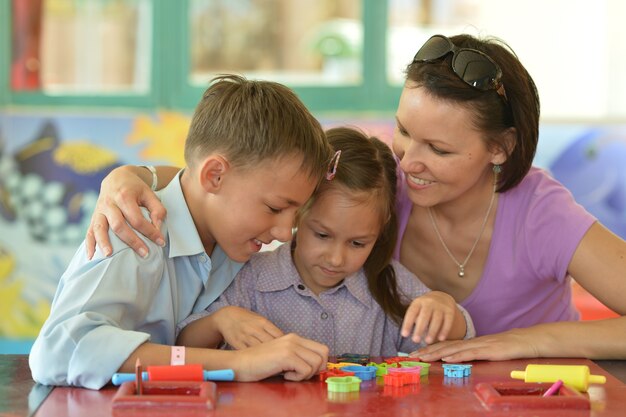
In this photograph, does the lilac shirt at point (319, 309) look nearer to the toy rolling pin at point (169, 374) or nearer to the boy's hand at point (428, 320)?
the boy's hand at point (428, 320)

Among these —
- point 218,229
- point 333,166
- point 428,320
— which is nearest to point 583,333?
point 428,320

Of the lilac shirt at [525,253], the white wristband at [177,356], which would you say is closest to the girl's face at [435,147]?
the lilac shirt at [525,253]

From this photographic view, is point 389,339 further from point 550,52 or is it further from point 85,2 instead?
point 85,2

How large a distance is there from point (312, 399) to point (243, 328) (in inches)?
13.1

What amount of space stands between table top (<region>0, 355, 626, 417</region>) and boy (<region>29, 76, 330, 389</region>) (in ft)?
0.22

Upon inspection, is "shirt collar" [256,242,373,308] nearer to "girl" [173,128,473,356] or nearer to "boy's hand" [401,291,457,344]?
"girl" [173,128,473,356]

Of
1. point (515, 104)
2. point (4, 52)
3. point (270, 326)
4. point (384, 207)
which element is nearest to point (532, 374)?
point (270, 326)

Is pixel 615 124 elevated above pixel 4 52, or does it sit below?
below

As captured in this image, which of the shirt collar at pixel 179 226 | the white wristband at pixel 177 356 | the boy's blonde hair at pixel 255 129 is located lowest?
the white wristband at pixel 177 356

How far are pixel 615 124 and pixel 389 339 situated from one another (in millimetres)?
2494

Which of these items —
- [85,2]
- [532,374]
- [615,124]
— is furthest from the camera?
[85,2]

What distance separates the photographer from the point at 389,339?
2082 millimetres

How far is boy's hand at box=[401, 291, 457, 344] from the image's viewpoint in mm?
1755

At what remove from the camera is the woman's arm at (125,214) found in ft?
5.39
